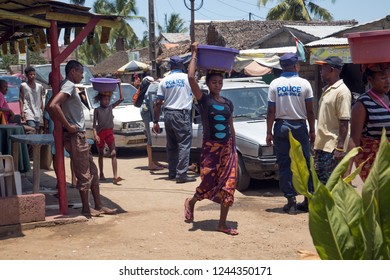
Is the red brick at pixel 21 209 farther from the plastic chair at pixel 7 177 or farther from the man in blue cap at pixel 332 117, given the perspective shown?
the man in blue cap at pixel 332 117

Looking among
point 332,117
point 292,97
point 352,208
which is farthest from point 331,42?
point 352,208

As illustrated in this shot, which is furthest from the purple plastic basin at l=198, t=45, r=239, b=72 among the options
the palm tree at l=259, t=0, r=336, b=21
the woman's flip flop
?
the palm tree at l=259, t=0, r=336, b=21

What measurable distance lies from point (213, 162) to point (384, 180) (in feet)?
13.8

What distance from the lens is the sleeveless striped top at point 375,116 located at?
15.1 ft

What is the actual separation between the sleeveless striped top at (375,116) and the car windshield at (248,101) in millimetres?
5047

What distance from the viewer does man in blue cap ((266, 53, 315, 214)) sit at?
723cm

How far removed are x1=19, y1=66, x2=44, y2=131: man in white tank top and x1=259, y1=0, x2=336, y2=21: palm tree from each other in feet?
101

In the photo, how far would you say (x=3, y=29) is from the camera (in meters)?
10.1

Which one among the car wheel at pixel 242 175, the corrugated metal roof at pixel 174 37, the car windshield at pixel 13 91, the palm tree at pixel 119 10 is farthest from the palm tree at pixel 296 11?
the car wheel at pixel 242 175

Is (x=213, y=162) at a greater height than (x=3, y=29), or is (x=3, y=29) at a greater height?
(x=3, y=29)

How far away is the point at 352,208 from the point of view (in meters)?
2.28

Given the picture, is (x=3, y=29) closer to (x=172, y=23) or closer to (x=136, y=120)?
(x=136, y=120)

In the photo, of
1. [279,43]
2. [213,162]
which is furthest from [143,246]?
[279,43]

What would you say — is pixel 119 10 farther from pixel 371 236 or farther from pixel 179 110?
pixel 371 236
